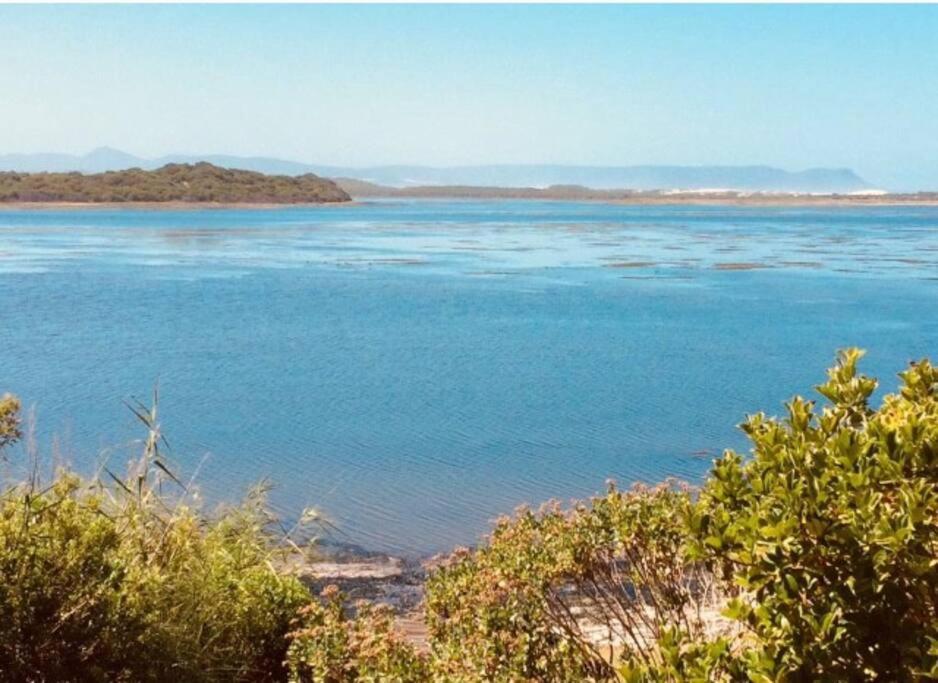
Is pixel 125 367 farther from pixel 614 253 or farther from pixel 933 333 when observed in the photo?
pixel 614 253

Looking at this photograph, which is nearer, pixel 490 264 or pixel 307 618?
pixel 307 618

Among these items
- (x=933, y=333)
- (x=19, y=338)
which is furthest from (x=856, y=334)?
(x=19, y=338)

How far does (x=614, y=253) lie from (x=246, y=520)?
49.0 metres

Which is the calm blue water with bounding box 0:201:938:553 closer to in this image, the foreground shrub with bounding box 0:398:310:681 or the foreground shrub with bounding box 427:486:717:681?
the foreground shrub with bounding box 0:398:310:681

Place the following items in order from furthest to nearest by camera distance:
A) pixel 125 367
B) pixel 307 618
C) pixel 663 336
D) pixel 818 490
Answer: pixel 663 336
pixel 125 367
pixel 307 618
pixel 818 490

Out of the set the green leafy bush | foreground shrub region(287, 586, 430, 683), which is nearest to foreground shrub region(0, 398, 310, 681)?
foreground shrub region(287, 586, 430, 683)

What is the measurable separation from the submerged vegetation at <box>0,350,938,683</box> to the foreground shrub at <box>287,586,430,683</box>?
0.5 inches

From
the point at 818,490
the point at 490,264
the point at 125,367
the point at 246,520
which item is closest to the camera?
the point at 818,490

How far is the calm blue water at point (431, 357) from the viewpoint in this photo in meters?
15.6

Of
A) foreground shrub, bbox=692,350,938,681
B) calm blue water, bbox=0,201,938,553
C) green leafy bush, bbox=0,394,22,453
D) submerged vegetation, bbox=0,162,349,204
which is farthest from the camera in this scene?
submerged vegetation, bbox=0,162,349,204

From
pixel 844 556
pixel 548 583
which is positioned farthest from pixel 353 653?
pixel 844 556

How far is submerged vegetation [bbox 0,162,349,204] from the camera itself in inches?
4441

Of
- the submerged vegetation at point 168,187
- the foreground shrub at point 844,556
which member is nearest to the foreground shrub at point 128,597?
the foreground shrub at point 844,556

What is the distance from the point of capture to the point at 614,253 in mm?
56250
